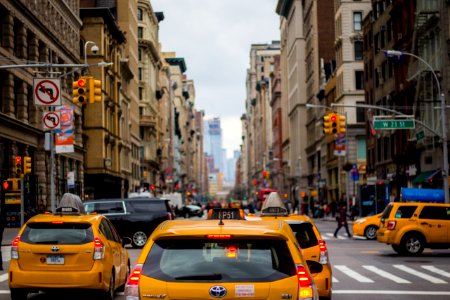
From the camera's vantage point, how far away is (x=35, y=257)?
14.8m

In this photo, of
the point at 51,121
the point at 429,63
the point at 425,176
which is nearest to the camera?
the point at 51,121

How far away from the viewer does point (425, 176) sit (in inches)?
2074

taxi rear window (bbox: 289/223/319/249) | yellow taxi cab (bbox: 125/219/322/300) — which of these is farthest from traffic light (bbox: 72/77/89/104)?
yellow taxi cab (bbox: 125/219/322/300)

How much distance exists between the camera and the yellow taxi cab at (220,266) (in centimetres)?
746

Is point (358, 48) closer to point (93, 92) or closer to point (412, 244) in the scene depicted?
point (412, 244)

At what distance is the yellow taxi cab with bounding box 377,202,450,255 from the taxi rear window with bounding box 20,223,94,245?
15.5 metres

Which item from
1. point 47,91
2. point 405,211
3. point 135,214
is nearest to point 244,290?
point 405,211

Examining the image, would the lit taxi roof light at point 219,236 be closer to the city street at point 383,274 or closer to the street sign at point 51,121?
the city street at point 383,274

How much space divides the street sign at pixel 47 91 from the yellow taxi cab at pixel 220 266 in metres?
27.1

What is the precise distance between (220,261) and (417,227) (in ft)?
70.9

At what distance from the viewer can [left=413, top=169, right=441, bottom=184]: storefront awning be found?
50.2 m

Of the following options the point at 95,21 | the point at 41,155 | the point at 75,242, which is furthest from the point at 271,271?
the point at 95,21

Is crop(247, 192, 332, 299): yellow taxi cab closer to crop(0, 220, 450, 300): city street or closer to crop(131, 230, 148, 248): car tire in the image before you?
crop(0, 220, 450, 300): city street

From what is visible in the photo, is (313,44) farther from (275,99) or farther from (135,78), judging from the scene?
(275,99)
